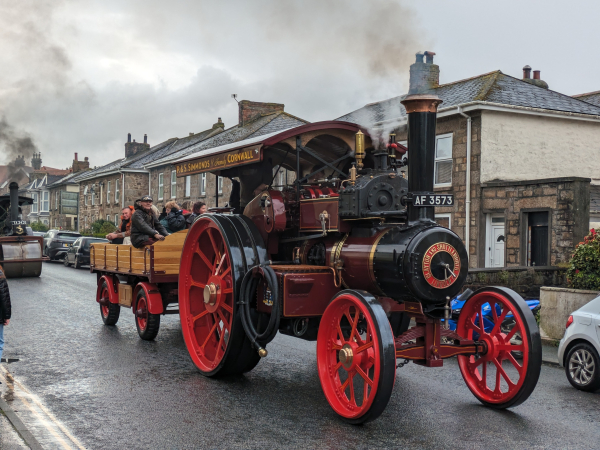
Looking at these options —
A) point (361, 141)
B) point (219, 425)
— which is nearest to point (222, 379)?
point (219, 425)

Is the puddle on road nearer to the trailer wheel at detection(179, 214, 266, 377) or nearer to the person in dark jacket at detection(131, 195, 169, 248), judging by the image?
the trailer wheel at detection(179, 214, 266, 377)

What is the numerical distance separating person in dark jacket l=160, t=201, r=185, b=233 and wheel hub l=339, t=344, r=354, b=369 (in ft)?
18.3

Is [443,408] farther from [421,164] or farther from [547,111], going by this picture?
[547,111]

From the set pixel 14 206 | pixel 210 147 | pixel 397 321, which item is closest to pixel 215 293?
pixel 397 321

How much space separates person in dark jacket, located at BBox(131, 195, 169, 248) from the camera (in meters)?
9.09

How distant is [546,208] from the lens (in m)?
15.0

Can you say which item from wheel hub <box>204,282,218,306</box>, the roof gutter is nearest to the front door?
the roof gutter

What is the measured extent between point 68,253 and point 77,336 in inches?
672

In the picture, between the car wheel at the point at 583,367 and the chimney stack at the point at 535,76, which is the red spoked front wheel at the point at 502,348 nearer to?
the car wheel at the point at 583,367

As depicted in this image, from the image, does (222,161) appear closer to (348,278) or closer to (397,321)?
(348,278)

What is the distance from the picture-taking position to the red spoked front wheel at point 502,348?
5.35 meters

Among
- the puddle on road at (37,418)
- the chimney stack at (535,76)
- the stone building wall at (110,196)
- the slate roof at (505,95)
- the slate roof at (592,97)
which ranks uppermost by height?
the chimney stack at (535,76)

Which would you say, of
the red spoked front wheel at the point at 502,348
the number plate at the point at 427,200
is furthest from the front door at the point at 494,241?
the number plate at the point at 427,200

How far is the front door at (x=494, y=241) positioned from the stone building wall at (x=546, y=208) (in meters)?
0.20
